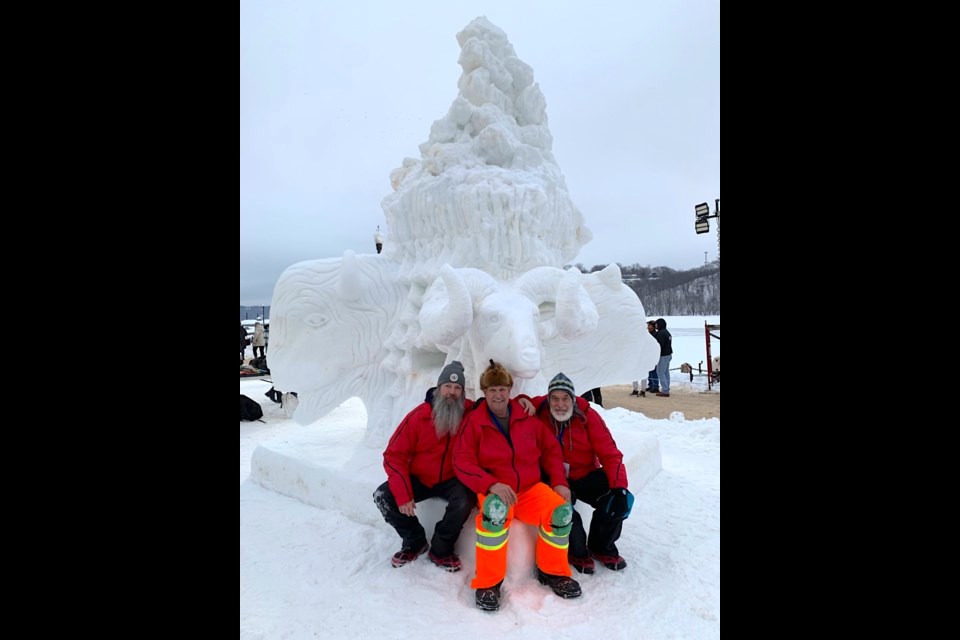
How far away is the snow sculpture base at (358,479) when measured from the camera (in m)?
2.39

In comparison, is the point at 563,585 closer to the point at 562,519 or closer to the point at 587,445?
the point at 562,519

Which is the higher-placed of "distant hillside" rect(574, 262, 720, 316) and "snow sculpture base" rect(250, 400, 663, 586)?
"distant hillside" rect(574, 262, 720, 316)

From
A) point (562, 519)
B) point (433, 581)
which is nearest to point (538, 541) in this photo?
point (562, 519)

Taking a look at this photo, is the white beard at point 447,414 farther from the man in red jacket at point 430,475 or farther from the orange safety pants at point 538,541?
the orange safety pants at point 538,541

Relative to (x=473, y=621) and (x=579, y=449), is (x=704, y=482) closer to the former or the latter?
(x=579, y=449)

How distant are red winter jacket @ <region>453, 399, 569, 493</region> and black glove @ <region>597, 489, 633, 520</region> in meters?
0.26

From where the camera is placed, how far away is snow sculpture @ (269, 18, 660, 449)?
340 cm

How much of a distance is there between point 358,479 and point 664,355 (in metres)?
5.98

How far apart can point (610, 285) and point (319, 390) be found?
2324 millimetres

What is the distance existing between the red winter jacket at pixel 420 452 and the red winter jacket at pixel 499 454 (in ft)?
0.62

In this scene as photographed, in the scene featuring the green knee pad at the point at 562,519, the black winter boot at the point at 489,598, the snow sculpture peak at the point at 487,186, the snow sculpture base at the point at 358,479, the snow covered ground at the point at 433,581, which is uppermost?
the snow sculpture peak at the point at 487,186

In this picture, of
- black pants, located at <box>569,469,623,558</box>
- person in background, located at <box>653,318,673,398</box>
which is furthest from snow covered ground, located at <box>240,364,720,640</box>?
person in background, located at <box>653,318,673,398</box>

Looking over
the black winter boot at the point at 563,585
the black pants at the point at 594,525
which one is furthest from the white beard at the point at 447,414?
the black winter boot at the point at 563,585

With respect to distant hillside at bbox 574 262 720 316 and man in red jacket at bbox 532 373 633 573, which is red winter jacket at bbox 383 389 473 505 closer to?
man in red jacket at bbox 532 373 633 573
